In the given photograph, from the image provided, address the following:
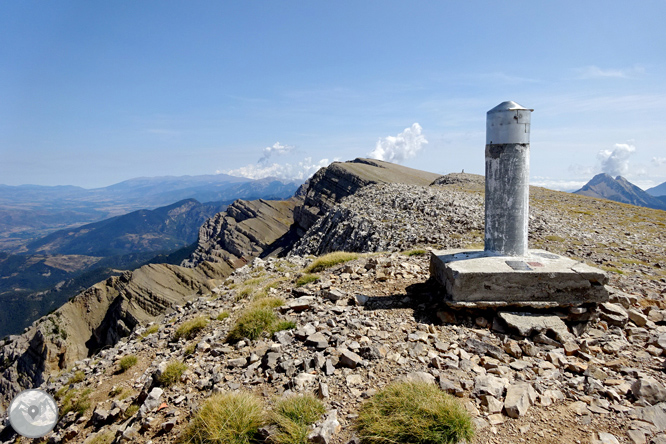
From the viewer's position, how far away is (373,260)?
13.1m

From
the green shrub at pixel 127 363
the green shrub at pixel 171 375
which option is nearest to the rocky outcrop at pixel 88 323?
the green shrub at pixel 127 363

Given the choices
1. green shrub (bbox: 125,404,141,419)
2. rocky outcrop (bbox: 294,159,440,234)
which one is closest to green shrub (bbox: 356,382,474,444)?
green shrub (bbox: 125,404,141,419)

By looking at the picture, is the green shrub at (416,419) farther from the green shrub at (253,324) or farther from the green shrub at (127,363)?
the green shrub at (127,363)

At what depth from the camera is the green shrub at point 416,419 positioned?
4645mm

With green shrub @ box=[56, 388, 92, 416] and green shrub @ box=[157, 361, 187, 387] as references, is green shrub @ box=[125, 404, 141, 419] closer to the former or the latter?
green shrub @ box=[157, 361, 187, 387]

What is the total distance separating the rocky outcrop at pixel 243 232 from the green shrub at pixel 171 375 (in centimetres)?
7399

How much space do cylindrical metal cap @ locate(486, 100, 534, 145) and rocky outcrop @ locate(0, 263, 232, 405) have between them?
32515mm

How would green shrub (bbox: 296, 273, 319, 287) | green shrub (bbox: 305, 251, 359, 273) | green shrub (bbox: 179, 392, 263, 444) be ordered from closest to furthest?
green shrub (bbox: 179, 392, 263, 444)
green shrub (bbox: 296, 273, 319, 287)
green shrub (bbox: 305, 251, 359, 273)

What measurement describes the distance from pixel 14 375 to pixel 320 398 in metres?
48.4

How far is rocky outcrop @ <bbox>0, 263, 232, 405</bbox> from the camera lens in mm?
37094

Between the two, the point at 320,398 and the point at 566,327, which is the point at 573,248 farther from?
the point at 320,398

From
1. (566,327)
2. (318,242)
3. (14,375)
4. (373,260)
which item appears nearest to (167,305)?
(14,375)

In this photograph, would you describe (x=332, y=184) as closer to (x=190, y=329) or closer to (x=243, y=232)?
(x=243, y=232)

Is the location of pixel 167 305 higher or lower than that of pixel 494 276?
lower
